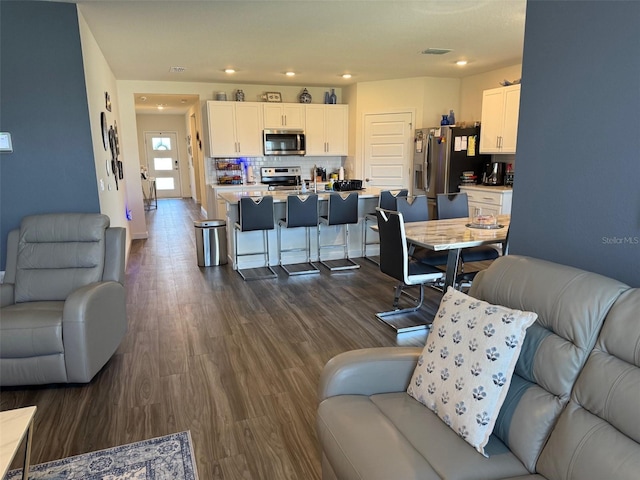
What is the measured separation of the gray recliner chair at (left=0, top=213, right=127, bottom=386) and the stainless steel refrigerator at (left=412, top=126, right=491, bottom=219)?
4.85m

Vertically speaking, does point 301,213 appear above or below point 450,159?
below

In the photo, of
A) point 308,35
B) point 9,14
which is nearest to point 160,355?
point 9,14

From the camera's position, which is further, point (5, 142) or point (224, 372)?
point (5, 142)

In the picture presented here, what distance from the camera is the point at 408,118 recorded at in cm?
725

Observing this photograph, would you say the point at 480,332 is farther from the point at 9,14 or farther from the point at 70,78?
the point at 9,14

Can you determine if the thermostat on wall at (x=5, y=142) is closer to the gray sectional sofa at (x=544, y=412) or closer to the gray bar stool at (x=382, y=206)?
the gray sectional sofa at (x=544, y=412)

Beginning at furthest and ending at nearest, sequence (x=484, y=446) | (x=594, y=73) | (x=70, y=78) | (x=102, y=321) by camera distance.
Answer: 1. (x=70, y=78)
2. (x=102, y=321)
3. (x=594, y=73)
4. (x=484, y=446)

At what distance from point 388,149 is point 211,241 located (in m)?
3.63

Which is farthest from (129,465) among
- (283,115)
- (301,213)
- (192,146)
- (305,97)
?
(192,146)

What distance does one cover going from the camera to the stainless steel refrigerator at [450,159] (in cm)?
648

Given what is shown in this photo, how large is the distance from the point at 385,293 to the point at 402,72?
12.6 feet

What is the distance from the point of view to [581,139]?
177 centimetres

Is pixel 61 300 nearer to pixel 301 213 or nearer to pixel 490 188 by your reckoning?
pixel 301 213

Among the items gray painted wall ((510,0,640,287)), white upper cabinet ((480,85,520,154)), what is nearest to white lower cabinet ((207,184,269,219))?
white upper cabinet ((480,85,520,154))
